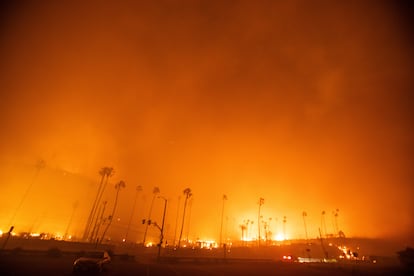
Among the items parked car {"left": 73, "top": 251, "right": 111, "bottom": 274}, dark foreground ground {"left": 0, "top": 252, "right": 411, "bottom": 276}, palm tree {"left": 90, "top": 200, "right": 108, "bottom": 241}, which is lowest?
dark foreground ground {"left": 0, "top": 252, "right": 411, "bottom": 276}

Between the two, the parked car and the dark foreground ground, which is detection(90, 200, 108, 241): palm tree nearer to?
the dark foreground ground

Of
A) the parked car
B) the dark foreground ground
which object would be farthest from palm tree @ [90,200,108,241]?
the parked car

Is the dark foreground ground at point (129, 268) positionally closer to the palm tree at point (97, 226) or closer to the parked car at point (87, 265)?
the parked car at point (87, 265)

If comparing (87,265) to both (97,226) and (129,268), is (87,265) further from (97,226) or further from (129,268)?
(97,226)

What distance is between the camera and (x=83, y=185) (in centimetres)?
18912

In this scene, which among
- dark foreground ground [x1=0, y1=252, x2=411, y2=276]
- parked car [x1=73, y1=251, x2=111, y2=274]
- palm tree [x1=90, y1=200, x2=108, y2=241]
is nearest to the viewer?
parked car [x1=73, y1=251, x2=111, y2=274]

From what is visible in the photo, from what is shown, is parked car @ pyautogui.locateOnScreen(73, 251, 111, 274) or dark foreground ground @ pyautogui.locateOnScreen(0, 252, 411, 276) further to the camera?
dark foreground ground @ pyautogui.locateOnScreen(0, 252, 411, 276)

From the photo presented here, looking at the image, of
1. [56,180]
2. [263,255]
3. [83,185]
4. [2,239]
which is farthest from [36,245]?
[83,185]

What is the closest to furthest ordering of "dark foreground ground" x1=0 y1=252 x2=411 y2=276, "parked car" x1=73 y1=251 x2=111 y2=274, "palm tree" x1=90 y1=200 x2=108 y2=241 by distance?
"parked car" x1=73 y1=251 x2=111 y2=274 < "dark foreground ground" x1=0 y1=252 x2=411 y2=276 < "palm tree" x1=90 y1=200 x2=108 y2=241

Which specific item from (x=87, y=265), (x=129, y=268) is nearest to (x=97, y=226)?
(x=129, y=268)

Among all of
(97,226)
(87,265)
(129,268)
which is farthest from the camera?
(97,226)

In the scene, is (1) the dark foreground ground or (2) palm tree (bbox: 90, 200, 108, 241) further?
(2) palm tree (bbox: 90, 200, 108, 241)

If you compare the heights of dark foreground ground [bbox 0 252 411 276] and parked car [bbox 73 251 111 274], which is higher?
parked car [bbox 73 251 111 274]

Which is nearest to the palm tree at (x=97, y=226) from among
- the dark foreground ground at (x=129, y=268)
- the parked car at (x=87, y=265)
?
the dark foreground ground at (x=129, y=268)
